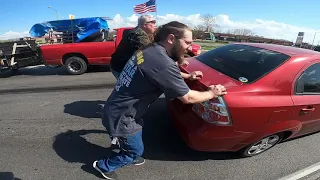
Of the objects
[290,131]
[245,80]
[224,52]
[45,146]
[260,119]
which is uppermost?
[224,52]

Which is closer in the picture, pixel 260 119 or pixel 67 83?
pixel 260 119

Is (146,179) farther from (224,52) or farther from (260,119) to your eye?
(224,52)

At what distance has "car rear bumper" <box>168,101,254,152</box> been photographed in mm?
2908

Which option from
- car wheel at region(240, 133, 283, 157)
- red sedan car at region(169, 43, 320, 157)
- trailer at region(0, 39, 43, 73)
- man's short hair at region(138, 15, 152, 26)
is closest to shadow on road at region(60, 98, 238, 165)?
car wheel at region(240, 133, 283, 157)

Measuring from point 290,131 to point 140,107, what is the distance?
2.15 metres

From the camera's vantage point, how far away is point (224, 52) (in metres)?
4.06

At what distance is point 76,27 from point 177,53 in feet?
29.2

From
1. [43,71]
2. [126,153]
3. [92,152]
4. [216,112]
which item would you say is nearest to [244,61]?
[216,112]

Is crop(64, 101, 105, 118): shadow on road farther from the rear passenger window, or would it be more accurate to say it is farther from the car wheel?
the rear passenger window

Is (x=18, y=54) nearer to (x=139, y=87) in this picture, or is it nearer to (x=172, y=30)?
(x=139, y=87)

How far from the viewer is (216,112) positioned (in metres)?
2.83

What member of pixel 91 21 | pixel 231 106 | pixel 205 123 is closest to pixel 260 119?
pixel 231 106

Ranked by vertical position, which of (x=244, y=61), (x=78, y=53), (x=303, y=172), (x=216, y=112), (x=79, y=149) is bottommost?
(x=79, y=149)

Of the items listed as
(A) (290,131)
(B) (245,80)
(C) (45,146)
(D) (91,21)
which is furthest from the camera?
(D) (91,21)
